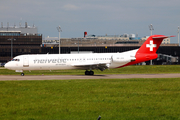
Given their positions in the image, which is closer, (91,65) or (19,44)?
(91,65)

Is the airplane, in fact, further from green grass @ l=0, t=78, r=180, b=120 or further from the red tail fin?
green grass @ l=0, t=78, r=180, b=120

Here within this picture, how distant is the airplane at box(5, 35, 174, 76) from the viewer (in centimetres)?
4397

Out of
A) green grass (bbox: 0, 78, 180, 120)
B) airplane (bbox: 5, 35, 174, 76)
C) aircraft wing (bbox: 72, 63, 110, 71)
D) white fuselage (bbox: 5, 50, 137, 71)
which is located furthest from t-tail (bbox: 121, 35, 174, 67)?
green grass (bbox: 0, 78, 180, 120)

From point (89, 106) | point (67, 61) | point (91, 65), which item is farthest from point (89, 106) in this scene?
point (67, 61)

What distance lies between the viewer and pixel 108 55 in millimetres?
45812

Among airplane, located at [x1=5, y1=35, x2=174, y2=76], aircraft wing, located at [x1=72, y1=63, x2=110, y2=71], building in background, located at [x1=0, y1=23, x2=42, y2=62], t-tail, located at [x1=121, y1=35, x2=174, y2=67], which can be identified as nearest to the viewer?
aircraft wing, located at [x1=72, y1=63, x2=110, y2=71]

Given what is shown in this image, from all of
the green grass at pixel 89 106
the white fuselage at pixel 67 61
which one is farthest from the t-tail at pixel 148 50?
the green grass at pixel 89 106

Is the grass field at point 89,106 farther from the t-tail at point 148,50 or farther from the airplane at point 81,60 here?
the t-tail at point 148,50

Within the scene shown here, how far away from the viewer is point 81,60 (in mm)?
45344

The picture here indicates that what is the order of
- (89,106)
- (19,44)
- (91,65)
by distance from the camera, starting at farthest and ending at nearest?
(19,44), (91,65), (89,106)

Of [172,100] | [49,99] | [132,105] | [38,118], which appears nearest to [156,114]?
[132,105]

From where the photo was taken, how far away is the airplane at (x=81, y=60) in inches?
1731

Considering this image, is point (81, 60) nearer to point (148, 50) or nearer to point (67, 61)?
point (67, 61)

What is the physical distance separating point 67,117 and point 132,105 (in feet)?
15.9
